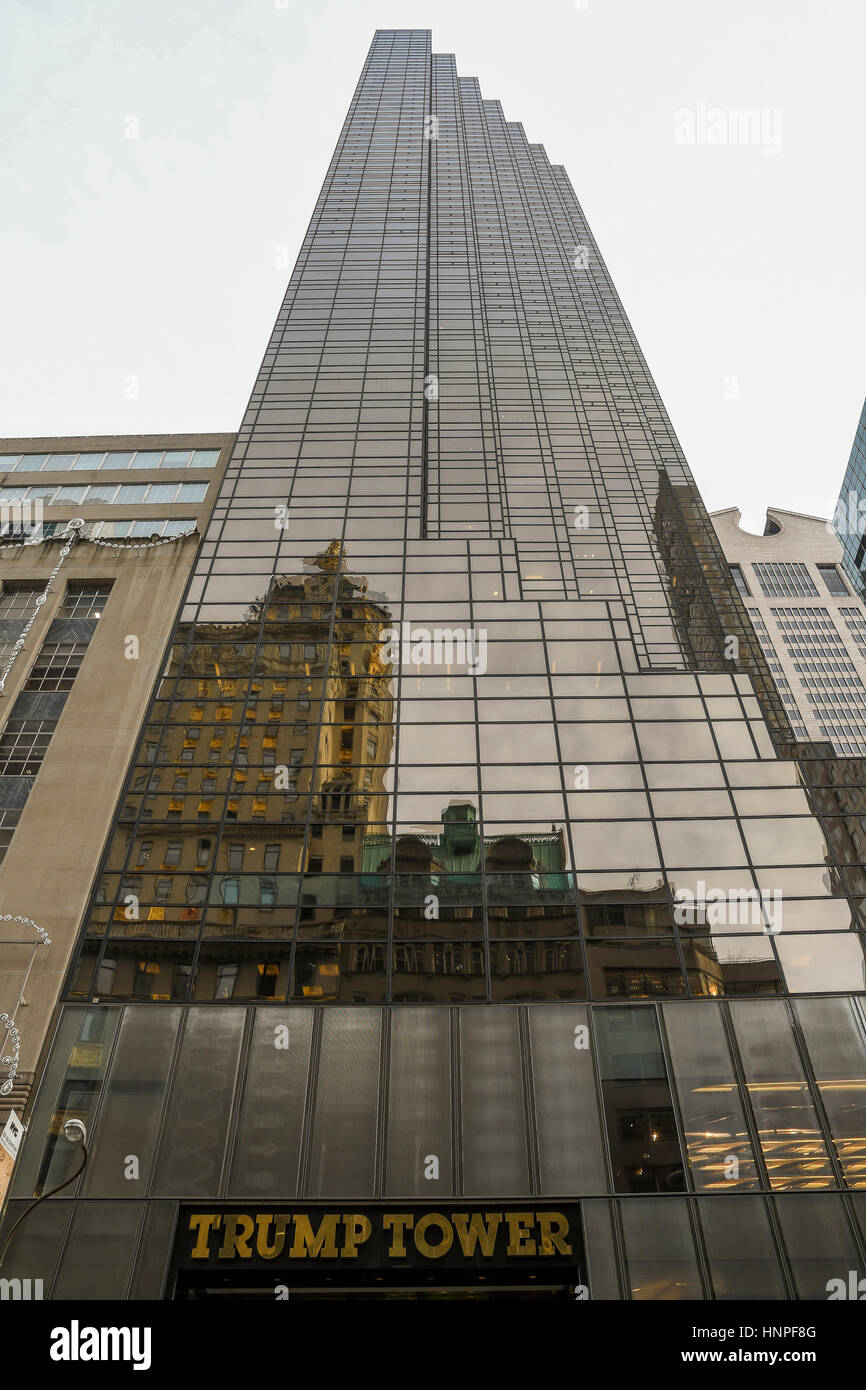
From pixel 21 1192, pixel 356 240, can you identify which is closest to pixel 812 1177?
pixel 21 1192

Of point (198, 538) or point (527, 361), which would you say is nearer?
point (198, 538)

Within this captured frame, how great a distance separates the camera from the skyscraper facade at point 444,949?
60.5ft

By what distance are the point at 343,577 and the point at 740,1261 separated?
82.5 feet

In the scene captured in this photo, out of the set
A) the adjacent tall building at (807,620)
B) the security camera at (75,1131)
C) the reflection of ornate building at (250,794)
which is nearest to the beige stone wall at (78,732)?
the reflection of ornate building at (250,794)

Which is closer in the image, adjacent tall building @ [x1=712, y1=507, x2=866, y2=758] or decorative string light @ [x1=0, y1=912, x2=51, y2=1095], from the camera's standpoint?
decorative string light @ [x1=0, y1=912, x2=51, y2=1095]

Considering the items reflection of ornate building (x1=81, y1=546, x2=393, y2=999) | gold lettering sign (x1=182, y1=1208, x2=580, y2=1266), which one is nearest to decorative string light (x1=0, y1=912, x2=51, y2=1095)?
reflection of ornate building (x1=81, y1=546, x2=393, y2=999)

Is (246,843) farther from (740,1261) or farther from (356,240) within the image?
(356,240)

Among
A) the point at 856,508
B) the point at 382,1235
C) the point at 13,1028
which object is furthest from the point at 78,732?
the point at 856,508

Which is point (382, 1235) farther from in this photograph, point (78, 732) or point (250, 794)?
point (78, 732)

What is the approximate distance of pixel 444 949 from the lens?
22750mm

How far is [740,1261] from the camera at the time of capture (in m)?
17.9

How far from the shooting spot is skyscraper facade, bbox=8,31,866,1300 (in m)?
18.5

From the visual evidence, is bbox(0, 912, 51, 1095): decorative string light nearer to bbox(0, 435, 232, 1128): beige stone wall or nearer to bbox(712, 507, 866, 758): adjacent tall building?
bbox(0, 435, 232, 1128): beige stone wall

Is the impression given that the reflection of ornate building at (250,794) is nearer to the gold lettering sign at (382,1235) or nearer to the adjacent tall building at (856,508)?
the gold lettering sign at (382,1235)
